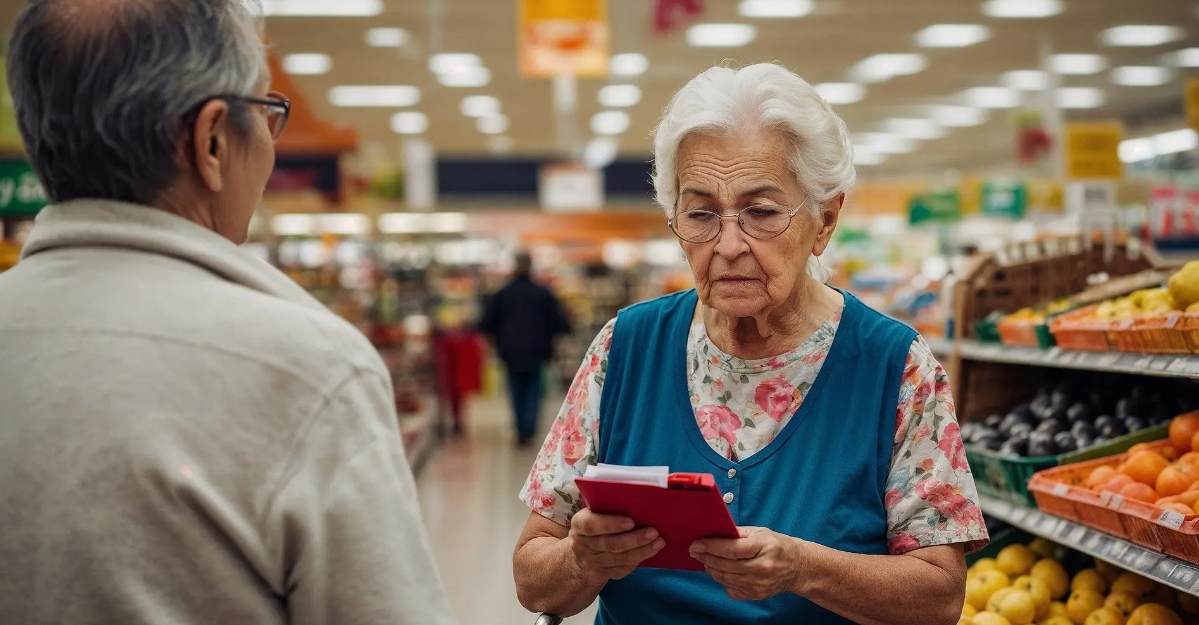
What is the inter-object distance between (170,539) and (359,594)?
19cm

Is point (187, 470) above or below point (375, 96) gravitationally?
above

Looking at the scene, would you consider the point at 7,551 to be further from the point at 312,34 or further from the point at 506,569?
the point at 312,34

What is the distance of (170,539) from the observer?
1071 mm

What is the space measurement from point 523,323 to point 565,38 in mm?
3512

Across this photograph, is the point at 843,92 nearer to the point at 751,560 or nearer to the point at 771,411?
the point at 771,411

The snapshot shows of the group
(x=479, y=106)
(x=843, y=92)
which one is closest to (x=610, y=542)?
(x=843, y=92)

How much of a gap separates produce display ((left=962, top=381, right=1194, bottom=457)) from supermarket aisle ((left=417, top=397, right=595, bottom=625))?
2185 millimetres

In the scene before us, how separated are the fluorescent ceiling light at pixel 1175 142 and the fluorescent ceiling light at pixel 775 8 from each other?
10.5 m

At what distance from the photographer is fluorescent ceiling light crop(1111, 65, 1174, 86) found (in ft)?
50.6

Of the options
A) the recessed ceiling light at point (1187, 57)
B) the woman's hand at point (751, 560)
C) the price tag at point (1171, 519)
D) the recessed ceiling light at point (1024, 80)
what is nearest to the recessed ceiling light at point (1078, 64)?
the recessed ceiling light at point (1024, 80)

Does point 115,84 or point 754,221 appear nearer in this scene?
point 115,84

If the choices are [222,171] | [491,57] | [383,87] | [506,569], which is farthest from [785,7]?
[222,171]

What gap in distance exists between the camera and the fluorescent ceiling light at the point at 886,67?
14.6 meters

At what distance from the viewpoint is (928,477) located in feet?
5.94
